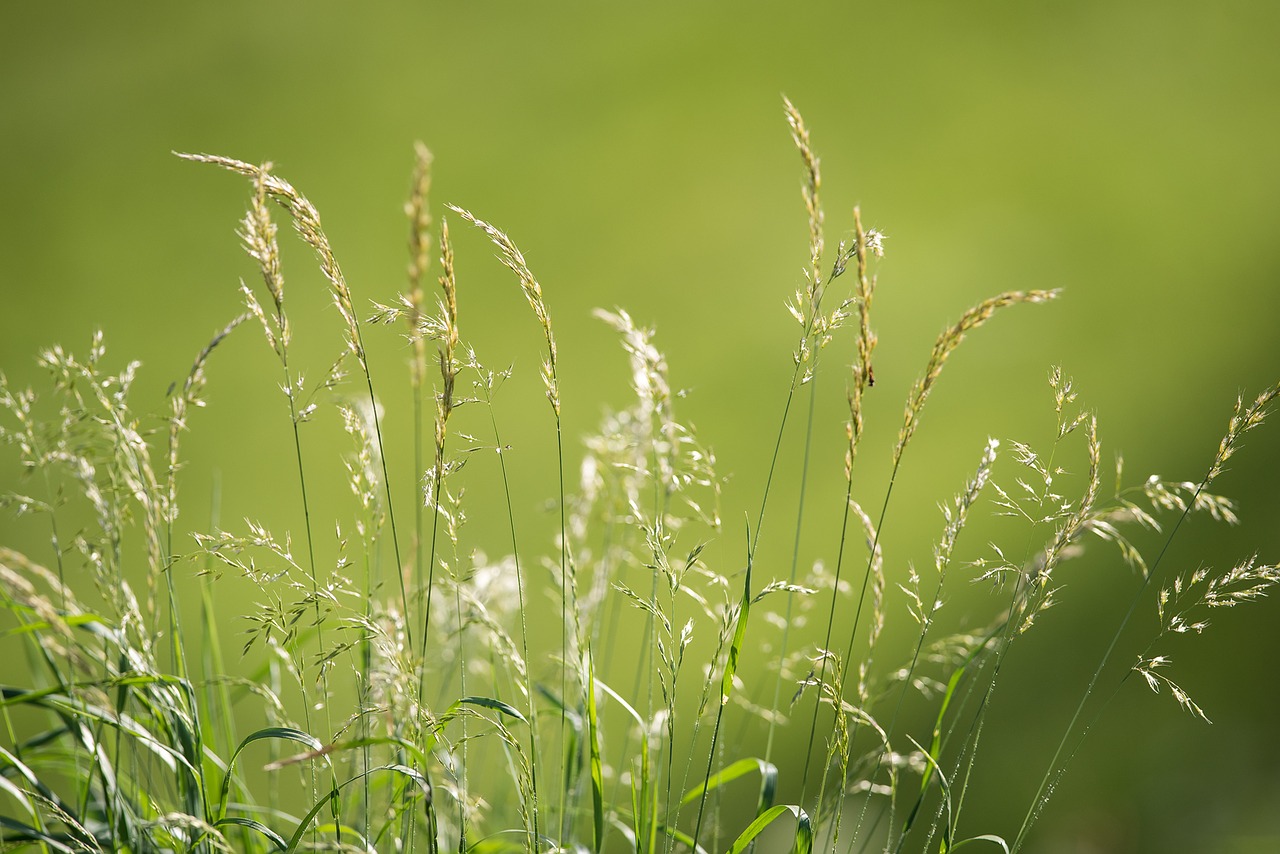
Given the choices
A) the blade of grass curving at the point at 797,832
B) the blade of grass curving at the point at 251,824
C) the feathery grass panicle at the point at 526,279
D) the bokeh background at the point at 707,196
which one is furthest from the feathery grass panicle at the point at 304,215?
the bokeh background at the point at 707,196

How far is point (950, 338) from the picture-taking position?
918mm

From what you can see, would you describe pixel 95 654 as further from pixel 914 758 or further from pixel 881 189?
pixel 881 189

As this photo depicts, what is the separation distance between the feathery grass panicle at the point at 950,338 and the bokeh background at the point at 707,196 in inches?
78.0

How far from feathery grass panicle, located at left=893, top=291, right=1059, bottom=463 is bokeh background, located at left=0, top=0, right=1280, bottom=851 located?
78.0 inches

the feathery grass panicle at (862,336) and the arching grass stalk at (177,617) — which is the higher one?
the feathery grass panicle at (862,336)

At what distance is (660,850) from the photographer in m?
1.99

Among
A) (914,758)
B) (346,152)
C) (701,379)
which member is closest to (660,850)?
(914,758)

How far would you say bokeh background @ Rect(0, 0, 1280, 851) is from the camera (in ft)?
11.5

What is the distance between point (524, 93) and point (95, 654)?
147 inches

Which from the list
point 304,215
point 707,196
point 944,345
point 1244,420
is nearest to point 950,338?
point 944,345

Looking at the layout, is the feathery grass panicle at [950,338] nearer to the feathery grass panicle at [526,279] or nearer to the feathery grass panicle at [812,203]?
the feathery grass panicle at [812,203]

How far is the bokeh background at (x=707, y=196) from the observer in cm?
A: 349

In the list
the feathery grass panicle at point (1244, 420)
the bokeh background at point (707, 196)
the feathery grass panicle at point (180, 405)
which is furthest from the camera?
the bokeh background at point (707, 196)

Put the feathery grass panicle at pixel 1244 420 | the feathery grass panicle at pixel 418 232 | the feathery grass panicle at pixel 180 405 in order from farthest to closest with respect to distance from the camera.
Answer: the feathery grass panicle at pixel 180 405, the feathery grass panicle at pixel 1244 420, the feathery grass panicle at pixel 418 232
